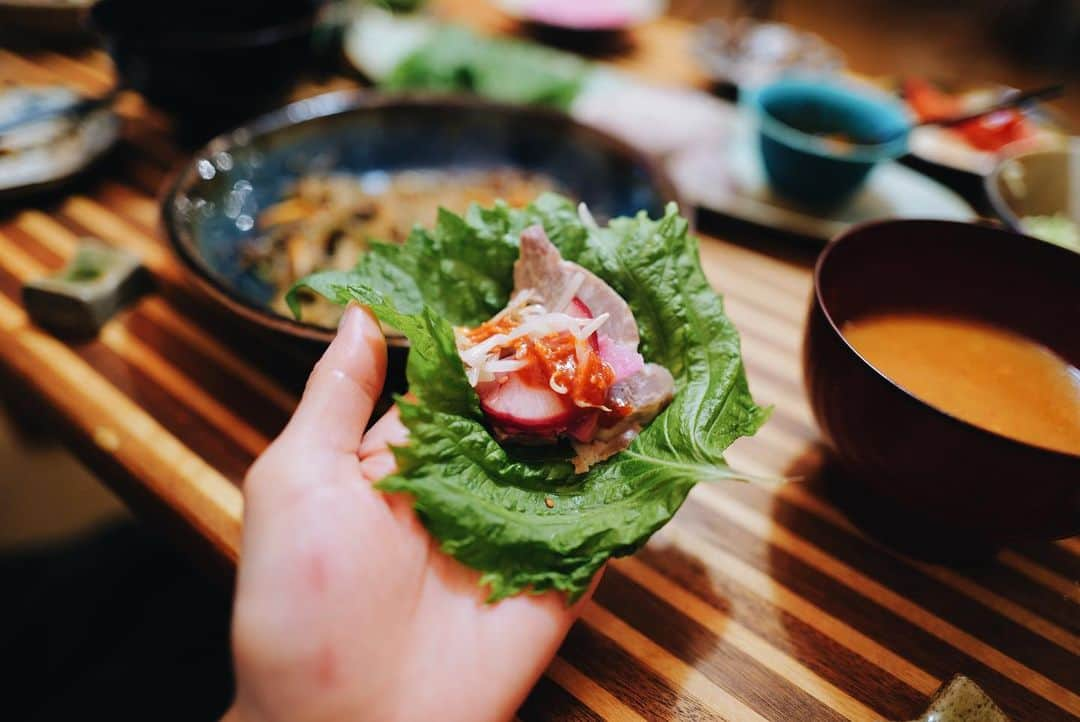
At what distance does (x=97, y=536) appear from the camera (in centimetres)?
247

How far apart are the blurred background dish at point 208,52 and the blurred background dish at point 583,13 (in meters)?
1.18

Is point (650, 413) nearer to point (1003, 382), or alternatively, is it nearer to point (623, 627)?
point (623, 627)

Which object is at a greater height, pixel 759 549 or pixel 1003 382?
pixel 1003 382

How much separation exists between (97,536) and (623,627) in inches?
87.1

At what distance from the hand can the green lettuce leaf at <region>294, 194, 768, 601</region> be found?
5cm

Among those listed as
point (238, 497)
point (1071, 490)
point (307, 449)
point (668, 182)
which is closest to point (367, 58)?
point (668, 182)

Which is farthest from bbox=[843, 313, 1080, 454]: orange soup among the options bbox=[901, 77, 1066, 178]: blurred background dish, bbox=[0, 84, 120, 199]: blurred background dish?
bbox=[0, 84, 120, 199]: blurred background dish

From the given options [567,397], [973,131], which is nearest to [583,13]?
[973,131]

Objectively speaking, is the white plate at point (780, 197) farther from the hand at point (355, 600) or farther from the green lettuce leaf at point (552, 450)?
the hand at point (355, 600)

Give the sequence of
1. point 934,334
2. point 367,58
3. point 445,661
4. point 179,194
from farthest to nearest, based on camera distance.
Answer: point 367,58, point 179,194, point 934,334, point 445,661

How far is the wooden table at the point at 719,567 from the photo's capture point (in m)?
1.09

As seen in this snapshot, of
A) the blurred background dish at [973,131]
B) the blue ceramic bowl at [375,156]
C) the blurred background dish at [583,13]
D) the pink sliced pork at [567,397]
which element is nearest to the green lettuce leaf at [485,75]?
the blue ceramic bowl at [375,156]

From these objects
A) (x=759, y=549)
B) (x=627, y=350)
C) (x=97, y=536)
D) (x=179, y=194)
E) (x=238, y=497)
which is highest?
(x=627, y=350)

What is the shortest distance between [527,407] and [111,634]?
1929 mm
